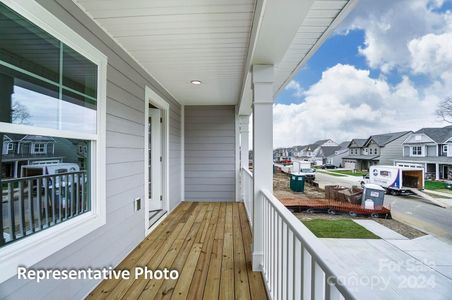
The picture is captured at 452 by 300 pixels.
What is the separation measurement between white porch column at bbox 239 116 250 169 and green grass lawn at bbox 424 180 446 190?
13.8ft

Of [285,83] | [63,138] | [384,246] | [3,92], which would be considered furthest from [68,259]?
[285,83]

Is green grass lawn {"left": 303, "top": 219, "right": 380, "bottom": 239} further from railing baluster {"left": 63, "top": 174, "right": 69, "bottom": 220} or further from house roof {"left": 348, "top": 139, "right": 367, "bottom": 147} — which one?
railing baluster {"left": 63, "top": 174, "right": 69, "bottom": 220}

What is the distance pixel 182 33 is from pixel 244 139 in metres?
3.68

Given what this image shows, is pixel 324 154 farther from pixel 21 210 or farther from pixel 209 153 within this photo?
pixel 209 153

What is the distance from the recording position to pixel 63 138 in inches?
64.5

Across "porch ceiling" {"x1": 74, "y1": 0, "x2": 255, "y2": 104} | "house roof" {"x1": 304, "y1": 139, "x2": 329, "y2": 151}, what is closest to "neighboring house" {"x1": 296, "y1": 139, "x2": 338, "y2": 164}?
"house roof" {"x1": 304, "y1": 139, "x2": 329, "y2": 151}

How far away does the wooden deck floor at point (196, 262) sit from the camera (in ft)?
6.12

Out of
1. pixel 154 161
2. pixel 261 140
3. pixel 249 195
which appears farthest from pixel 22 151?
pixel 249 195

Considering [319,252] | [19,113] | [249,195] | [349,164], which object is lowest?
[249,195]

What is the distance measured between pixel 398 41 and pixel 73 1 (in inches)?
84.8

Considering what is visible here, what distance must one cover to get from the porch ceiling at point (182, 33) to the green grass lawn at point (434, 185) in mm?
1540

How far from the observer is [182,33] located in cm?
207

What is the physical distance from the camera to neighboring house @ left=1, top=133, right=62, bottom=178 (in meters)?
1.22

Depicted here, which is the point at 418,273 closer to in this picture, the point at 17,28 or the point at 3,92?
the point at 3,92
